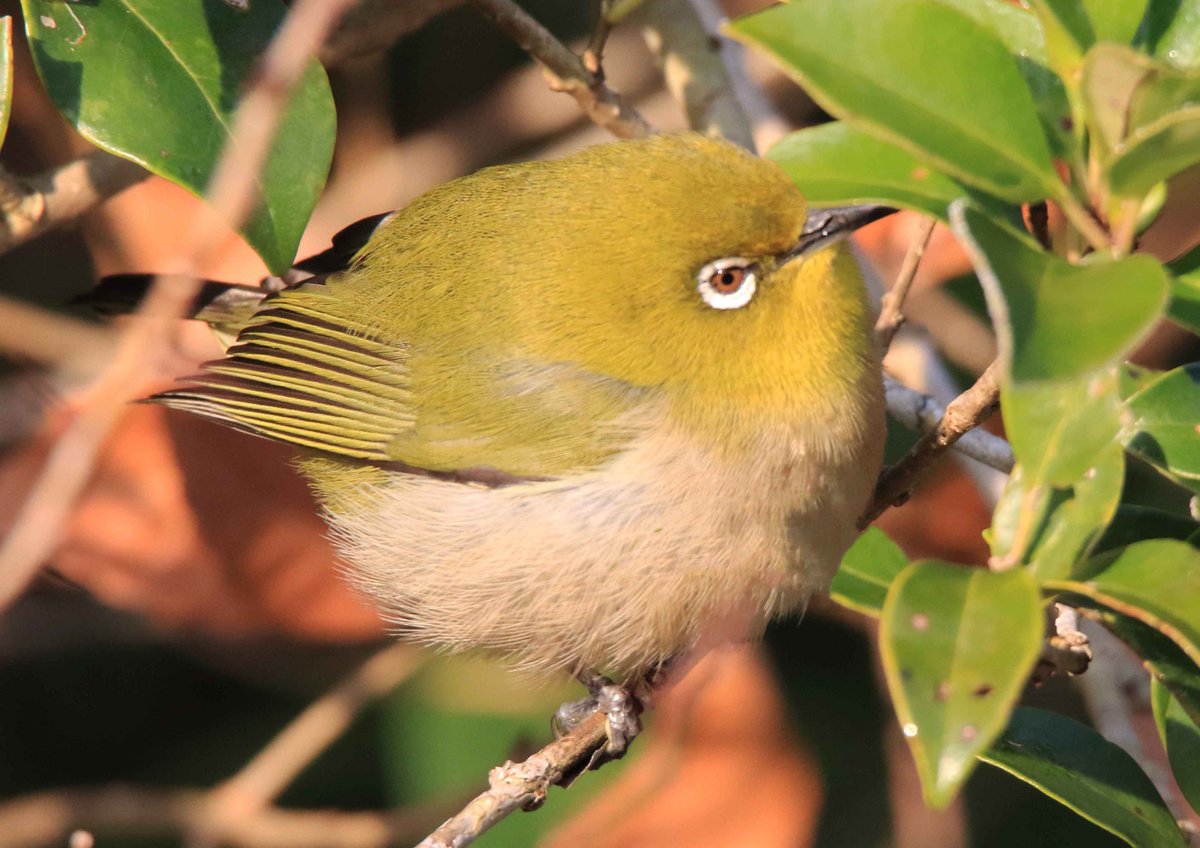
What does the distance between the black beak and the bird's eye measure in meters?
0.07

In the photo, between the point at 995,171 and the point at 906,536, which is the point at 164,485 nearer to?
the point at 906,536

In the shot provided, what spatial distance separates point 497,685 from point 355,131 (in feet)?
6.25

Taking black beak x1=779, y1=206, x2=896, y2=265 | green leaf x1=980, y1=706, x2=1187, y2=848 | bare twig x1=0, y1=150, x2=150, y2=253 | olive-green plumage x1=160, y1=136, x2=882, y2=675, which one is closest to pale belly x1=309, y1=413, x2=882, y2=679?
olive-green plumage x1=160, y1=136, x2=882, y2=675

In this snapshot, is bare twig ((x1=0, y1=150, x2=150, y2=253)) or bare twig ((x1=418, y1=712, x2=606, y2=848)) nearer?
bare twig ((x1=418, y1=712, x2=606, y2=848))

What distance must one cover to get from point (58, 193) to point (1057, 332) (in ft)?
7.36

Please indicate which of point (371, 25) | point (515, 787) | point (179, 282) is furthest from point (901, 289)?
point (371, 25)

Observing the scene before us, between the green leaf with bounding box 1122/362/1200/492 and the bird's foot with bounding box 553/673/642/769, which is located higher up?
the green leaf with bounding box 1122/362/1200/492

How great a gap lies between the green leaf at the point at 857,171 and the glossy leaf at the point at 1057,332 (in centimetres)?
30

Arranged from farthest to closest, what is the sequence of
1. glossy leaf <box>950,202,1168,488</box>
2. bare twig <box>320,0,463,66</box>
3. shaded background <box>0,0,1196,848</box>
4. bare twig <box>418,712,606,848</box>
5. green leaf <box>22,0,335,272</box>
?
shaded background <box>0,0,1196,848</box>, bare twig <box>320,0,463,66</box>, green leaf <box>22,0,335,272</box>, bare twig <box>418,712,606,848</box>, glossy leaf <box>950,202,1168,488</box>

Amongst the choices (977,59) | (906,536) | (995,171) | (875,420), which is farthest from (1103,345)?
(906,536)

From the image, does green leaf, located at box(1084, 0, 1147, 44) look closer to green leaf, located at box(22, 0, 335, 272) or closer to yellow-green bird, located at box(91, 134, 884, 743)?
yellow-green bird, located at box(91, 134, 884, 743)

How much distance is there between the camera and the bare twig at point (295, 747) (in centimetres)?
355

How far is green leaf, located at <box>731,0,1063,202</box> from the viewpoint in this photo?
5.37 feet

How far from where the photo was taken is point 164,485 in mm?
3928
